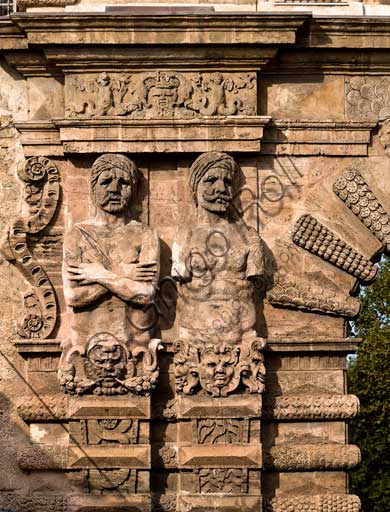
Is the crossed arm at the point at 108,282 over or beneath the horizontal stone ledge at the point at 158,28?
beneath

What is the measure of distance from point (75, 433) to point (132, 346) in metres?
0.84

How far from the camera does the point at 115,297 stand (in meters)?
14.2

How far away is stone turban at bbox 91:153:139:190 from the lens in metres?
14.3

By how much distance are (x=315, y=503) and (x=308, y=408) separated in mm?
774

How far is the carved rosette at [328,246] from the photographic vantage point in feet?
47.4

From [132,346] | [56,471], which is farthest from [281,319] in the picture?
[56,471]

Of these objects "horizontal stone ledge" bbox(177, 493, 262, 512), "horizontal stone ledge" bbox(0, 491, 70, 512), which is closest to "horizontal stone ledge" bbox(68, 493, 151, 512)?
"horizontal stone ledge" bbox(0, 491, 70, 512)

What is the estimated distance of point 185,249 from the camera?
46.8ft

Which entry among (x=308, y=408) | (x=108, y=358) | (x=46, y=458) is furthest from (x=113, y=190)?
(x=308, y=408)

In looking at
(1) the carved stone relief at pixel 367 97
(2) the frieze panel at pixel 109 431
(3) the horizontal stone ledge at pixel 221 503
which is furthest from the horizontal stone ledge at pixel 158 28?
(3) the horizontal stone ledge at pixel 221 503

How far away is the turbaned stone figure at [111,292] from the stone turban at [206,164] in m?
0.49

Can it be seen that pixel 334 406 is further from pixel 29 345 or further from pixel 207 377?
pixel 29 345

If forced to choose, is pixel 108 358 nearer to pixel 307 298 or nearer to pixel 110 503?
pixel 110 503

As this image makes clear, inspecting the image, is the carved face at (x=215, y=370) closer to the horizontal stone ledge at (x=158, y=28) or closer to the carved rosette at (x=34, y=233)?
the carved rosette at (x=34, y=233)
